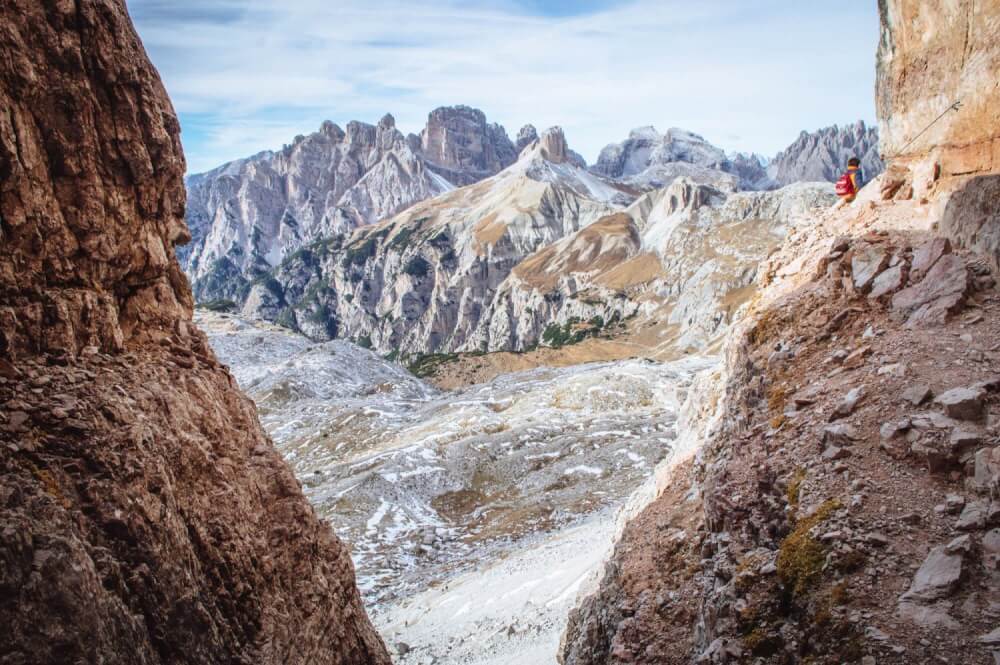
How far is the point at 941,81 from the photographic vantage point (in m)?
17.5

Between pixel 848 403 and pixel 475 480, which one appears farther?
pixel 475 480

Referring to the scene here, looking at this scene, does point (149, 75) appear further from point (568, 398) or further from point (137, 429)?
point (568, 398)

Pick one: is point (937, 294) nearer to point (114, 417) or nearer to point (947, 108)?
point (947, 108)

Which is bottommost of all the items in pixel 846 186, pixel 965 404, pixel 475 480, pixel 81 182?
pixel 475 480

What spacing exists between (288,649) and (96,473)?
660 cm

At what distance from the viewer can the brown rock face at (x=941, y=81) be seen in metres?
15.5

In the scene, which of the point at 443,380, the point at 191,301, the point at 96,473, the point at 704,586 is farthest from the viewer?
the point at 443,380

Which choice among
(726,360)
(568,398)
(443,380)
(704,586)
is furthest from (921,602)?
(443,380)

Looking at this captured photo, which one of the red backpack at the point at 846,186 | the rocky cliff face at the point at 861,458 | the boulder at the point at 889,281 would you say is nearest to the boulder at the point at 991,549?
the rocky cliff face at the point at 861,458

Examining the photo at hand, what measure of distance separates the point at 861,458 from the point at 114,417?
1454 centimetres

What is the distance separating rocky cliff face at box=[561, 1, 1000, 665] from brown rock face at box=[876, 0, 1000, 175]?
0.21 ft

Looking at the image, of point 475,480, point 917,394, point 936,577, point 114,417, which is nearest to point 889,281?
point 917,394

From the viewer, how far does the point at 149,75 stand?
1590 cm

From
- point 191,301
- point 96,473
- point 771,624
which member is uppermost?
point 191,301
